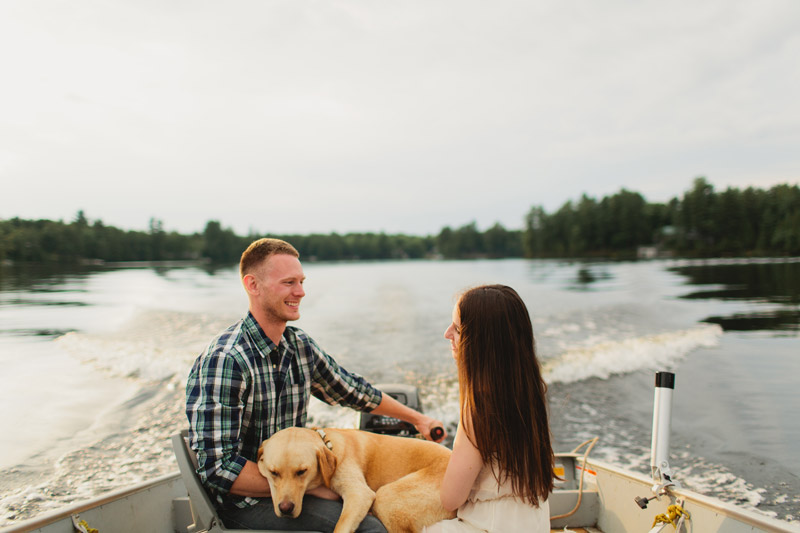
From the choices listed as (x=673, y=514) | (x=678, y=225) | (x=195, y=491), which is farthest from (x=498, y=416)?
(x=678, y=225)

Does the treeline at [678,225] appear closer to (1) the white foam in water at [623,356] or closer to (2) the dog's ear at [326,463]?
(1) the white foam in water at [623,356]

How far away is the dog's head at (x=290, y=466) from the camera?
237cm

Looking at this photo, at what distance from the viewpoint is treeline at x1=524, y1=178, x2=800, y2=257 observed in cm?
8275

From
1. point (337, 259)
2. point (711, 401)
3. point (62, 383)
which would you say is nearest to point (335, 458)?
point (711, 401)

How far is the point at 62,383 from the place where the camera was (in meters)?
11.0

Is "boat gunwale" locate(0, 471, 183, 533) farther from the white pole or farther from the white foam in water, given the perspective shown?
the white foam in water

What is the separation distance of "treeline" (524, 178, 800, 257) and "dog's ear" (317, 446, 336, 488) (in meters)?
94.7

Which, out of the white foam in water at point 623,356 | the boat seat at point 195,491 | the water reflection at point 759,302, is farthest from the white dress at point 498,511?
the water reflection at point 759,302

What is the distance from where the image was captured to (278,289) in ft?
8.84

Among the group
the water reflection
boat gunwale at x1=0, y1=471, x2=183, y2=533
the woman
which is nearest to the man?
the woman

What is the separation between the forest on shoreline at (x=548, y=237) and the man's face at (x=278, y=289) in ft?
116

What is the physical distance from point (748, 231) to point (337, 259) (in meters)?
71.3

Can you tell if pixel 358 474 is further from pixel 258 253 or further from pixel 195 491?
pixel 258 253

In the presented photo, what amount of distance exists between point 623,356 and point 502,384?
469 inches
